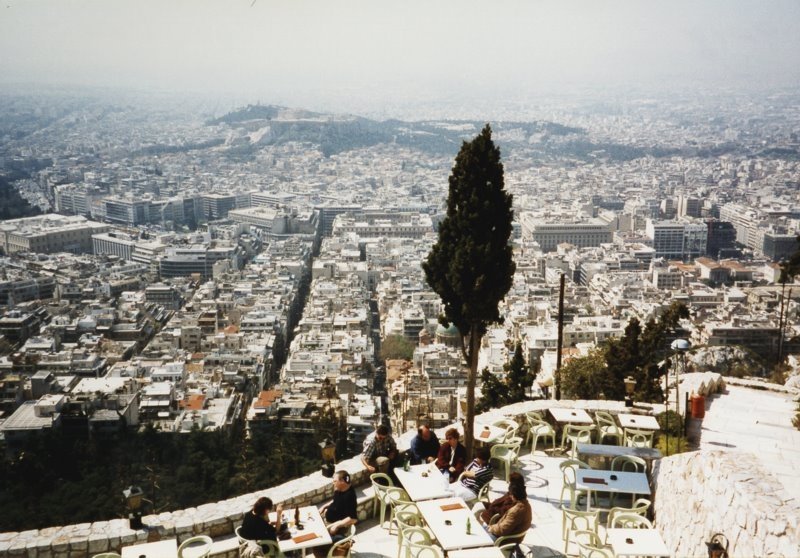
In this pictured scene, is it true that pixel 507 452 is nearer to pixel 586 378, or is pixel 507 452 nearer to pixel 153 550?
pixel 153 550

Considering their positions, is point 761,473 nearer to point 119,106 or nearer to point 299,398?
point 299,398

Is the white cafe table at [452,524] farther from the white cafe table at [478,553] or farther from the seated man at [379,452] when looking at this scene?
the seated man at [379,452]

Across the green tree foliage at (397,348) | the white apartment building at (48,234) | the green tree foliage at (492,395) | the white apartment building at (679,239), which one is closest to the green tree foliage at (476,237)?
the green tree foliage at (492,395)

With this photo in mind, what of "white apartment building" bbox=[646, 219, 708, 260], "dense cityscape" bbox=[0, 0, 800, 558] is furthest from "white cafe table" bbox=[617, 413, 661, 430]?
"white apartment building" bbox=[646, 219, 708, 260]

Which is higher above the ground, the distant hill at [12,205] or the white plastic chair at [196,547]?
the white plastic chair at [196,547]

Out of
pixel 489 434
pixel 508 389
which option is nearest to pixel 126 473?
pixel 508 389

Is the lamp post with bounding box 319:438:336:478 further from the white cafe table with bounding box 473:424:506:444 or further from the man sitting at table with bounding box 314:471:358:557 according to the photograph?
the white cafe table with bounding box 473:424:506:444
